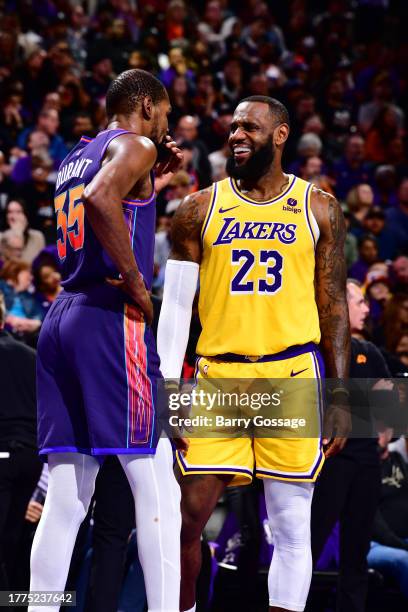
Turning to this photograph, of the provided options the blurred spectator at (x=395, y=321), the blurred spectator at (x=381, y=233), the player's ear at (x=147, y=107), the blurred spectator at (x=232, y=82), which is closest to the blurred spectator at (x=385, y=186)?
the blurred spectator at (x=381, y=233)

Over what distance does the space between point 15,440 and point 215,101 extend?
311 inches

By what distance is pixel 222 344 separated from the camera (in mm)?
4203

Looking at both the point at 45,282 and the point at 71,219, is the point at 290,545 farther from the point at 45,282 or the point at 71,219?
the point at 45,282

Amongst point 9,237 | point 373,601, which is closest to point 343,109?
point 9,237

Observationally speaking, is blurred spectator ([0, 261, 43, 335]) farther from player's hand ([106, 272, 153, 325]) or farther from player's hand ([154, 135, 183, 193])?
player's hand ([106, 272, 153, 325])

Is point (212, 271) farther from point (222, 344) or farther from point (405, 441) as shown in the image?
point (405, 441)

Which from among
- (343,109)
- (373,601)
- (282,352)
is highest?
(343,109)

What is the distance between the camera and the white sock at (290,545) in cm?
400

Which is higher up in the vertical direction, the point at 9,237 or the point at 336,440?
the point at 9,237

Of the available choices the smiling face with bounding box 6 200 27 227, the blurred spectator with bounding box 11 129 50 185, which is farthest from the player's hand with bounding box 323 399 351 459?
the blurred spectator with bounding box 11 129 50 185

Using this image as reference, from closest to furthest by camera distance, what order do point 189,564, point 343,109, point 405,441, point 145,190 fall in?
point 145,190
point 189,564
point 405,441
point 343,109

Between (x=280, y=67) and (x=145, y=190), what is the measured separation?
37.3 ft

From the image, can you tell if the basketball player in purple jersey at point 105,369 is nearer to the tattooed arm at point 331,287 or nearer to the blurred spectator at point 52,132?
the tattooed arm at point 331,287

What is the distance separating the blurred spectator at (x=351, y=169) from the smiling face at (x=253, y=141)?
7576 mm
